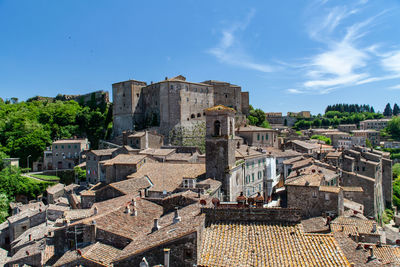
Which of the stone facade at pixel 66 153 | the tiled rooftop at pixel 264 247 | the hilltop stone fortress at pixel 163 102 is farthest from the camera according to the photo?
the hilltop stone fortress at pixel 163 102

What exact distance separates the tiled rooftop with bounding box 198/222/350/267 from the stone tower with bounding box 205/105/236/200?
56.5 ft

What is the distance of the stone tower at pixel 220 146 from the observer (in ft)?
93.8

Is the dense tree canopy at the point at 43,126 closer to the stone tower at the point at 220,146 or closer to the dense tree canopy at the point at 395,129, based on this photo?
the stone tower at the point at 220,146

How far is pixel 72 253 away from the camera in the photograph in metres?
15.8

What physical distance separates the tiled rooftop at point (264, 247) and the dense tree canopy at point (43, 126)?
62.2 meters

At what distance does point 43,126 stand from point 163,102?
29.9 metres

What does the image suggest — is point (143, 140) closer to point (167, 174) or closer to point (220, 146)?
point (167, 174)

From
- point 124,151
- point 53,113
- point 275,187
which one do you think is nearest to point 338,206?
point 275,187

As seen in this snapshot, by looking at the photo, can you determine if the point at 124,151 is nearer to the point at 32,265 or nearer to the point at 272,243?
the point at 32,265

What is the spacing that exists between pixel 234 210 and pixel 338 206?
17584mm

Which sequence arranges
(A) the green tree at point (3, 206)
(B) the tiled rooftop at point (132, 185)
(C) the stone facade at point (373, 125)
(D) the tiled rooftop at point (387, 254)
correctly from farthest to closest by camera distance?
(C) the stone facade at point (373, 125), (A) the green tree at point (3, 206), (B) the tiled rooftop at point (132, 185), (D) the tiled rooftop at point (387, 254)

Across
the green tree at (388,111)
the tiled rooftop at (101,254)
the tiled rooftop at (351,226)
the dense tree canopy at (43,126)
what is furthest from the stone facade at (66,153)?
the green tree at (388,111)

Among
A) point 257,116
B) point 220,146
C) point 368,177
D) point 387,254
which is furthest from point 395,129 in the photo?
point 387,254

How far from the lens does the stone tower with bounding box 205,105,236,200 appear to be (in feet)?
93.8
